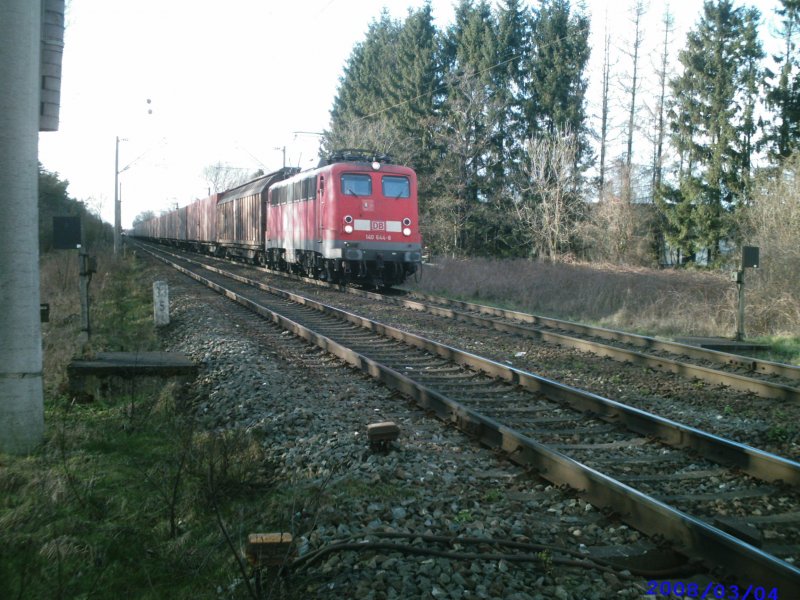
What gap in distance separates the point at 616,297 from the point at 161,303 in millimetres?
11084

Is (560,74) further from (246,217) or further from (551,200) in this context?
(246,217)

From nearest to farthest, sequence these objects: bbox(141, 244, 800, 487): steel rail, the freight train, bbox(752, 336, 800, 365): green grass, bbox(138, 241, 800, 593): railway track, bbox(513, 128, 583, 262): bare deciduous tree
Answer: bbox(138, 241, 800, 593): railway track → bbox(141, 244, 800, 487): steel rail → bbox(752, 336, 800, 365): green grass → the freight train → bbox(513, 128, 583, 262): bare deciduous tree

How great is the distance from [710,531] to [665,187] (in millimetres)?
37794

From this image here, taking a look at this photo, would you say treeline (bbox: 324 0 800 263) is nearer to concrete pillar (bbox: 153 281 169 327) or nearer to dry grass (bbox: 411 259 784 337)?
dry grass (bbox: 411 259 784 337)

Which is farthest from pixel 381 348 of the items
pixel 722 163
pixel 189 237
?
pixel 189 237

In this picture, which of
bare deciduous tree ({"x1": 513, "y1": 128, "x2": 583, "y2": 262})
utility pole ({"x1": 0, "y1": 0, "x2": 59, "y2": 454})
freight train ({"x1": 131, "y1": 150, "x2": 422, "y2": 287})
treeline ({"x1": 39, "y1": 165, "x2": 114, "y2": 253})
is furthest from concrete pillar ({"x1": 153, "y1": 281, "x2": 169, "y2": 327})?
bare deciduous tree ({"x1": 513, "y1": 128, "x2": 583, "y2": 262})

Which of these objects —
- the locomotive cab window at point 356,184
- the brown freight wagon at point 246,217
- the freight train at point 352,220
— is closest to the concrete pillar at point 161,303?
the freight train at point 352,220

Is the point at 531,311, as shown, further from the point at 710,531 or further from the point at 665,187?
the point at 665,187

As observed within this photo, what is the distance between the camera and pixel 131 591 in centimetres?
341

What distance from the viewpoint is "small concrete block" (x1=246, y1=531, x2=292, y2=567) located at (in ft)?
10.6

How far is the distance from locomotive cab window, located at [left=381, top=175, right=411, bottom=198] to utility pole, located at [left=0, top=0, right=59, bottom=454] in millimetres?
13258

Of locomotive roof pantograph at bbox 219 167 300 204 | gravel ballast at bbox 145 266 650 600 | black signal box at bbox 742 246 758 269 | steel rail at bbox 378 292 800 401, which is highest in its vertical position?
locomotive roof pantograph at bbox 219 167 300 204

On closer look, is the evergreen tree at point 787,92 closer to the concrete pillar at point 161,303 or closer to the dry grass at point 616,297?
the dry grass at point 616,297

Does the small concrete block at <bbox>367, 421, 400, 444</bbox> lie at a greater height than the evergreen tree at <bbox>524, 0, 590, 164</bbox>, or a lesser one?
lesser
